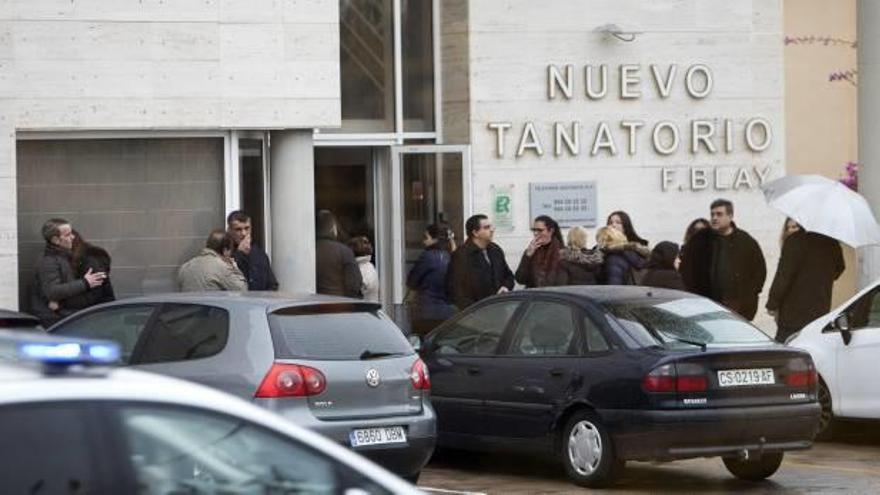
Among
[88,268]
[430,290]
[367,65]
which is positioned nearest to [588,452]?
[88,268]

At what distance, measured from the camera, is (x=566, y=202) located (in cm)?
2164

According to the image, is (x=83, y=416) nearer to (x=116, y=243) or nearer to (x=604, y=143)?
(x=116, y=243)

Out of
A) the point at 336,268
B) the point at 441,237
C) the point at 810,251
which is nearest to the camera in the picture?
the point at 810,251

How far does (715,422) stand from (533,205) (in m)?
9.35

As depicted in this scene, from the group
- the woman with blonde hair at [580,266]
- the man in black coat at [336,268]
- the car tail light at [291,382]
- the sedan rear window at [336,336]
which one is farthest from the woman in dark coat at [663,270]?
the car tail light at [291,382]

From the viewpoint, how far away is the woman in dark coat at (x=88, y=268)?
55.3 ft

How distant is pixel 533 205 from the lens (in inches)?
845

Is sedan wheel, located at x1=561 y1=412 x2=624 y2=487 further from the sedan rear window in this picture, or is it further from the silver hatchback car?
the sedan rear window

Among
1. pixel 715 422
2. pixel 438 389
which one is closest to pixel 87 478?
pixel 715 422

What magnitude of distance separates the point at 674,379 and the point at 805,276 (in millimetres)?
A: 5313

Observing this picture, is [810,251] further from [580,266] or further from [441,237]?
[441,237]

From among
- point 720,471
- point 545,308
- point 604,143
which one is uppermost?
point 604,143

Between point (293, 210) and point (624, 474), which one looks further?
point (293, 210)

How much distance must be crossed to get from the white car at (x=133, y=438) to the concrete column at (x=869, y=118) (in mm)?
15595
